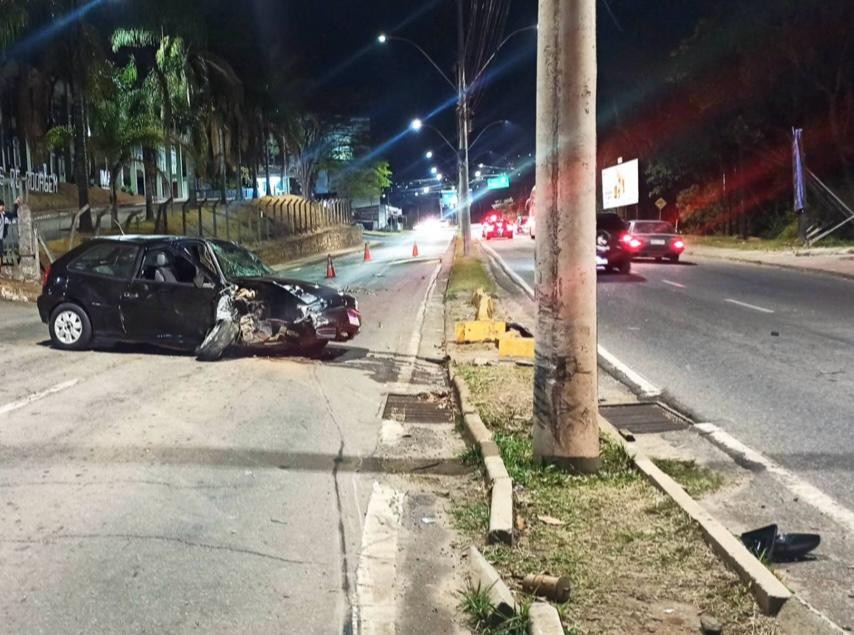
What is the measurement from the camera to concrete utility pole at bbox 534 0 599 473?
18.7ft

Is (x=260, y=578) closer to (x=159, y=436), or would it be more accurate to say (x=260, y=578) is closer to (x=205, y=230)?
(x=159, y=436)

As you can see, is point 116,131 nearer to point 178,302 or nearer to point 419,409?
point 178,302

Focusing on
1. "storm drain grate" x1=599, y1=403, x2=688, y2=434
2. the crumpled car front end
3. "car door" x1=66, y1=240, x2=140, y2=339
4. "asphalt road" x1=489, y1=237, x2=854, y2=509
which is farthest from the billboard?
"storm drain grate" x1=599, y1=403, x2=688, y2=434

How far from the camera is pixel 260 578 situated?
14.8 ft

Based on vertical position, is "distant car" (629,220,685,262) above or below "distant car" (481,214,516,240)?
below

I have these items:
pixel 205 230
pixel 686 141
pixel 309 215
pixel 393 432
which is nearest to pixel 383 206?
pixel 309 215

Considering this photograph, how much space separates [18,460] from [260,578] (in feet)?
9.52

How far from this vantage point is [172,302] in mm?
10688

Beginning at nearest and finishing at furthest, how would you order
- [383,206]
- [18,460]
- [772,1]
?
1. [18,460]
2. [772,1]
3. [383,206]

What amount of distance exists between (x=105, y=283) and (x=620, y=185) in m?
46.1

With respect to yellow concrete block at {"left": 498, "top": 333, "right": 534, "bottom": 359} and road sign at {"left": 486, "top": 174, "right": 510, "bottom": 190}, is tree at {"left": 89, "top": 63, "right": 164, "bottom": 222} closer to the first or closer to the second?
yellow concrete block at {"left": 498, "top": 333, "right": 534, "bottom": 359}

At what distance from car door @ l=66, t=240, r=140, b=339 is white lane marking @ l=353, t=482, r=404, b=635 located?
19.8ft

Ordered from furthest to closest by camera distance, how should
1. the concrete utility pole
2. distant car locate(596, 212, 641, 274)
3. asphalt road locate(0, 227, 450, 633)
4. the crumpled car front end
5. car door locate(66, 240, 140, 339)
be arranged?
distant car locate(596, 212, 641, 274) → car door locate(66, 240, 140, 339) → the crumpled car front end → the concrete utility pole → asphalt road locate(0, 227, 450, 633)

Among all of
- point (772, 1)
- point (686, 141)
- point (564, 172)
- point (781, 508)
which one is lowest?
point (781, 508)
